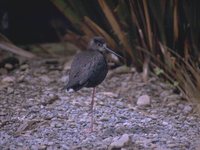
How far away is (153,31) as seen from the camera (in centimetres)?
509

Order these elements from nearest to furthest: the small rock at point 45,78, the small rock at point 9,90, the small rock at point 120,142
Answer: the small rock at point 120,142 → the small rock at point 9,90 → the small rock at point 45,78

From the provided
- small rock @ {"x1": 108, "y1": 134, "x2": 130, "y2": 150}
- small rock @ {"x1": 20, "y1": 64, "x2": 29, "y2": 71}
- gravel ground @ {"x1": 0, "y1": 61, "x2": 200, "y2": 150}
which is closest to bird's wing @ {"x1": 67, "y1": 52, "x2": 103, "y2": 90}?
gravel ground @ {"x1": 0, "y1": 61, "x2": 200, "y2": 150}

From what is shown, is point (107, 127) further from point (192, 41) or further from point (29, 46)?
point (29, 46)

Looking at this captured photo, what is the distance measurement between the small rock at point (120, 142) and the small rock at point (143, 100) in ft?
2.86

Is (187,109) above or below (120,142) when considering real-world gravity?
above

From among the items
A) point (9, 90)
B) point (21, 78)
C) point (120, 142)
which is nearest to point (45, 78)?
point (21, 78)

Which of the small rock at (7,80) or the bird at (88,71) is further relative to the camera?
the small rock at (7,80)

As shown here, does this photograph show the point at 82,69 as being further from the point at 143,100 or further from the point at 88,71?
the point at 143,100

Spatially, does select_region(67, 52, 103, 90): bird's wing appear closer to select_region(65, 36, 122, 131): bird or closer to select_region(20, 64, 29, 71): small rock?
select_region(65, 36, 122, 131): bird

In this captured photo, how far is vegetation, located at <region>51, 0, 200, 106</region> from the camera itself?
4820 mm

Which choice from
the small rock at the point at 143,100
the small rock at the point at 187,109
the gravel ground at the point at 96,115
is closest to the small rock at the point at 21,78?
the gravel ground at the point at 96,115

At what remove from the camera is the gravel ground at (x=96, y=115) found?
3920mm

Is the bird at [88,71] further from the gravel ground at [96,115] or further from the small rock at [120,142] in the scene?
the small rock at [120,142]

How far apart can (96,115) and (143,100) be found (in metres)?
0.48
